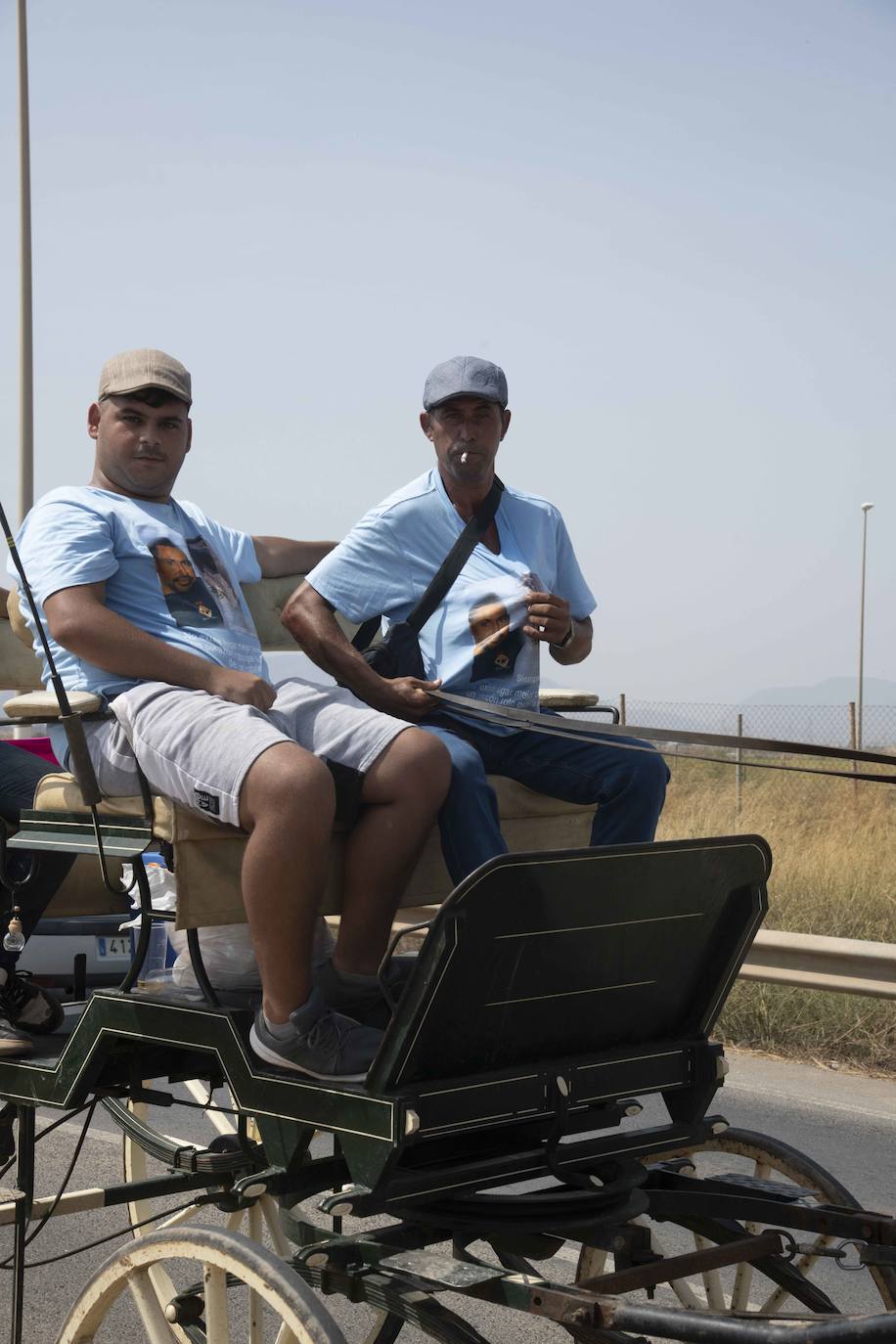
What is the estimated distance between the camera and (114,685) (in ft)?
11.0

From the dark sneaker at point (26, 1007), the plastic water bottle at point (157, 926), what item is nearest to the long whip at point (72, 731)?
the plastic water bottle at point (157, 926)

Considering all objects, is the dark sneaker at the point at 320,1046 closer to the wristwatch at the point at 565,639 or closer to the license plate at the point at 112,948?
the wristwatch at the point at 565,639

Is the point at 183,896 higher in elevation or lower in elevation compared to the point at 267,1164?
higher

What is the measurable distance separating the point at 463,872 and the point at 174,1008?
70cm

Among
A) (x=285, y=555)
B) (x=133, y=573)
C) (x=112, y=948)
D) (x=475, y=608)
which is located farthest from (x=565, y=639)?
(x=112, y=948)

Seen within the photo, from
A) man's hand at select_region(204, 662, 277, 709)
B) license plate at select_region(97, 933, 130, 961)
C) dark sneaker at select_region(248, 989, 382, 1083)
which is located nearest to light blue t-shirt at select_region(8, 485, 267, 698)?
man's hand at select_region(204, 662, 277, 709)

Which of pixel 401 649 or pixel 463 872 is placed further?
pixel 401 649

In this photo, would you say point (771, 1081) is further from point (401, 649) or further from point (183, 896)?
point (183, 896)

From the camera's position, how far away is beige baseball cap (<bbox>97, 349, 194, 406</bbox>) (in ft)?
11.8

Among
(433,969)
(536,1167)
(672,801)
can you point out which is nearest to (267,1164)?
(536,1167)

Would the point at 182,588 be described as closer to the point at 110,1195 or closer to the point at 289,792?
the point at 289,792

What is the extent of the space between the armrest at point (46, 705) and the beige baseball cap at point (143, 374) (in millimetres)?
751

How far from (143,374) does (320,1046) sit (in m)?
1.65

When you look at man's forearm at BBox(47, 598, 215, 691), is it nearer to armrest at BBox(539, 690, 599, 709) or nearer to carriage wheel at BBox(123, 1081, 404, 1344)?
carriage wheel at BBox(123, 1081, 404, 1344)
